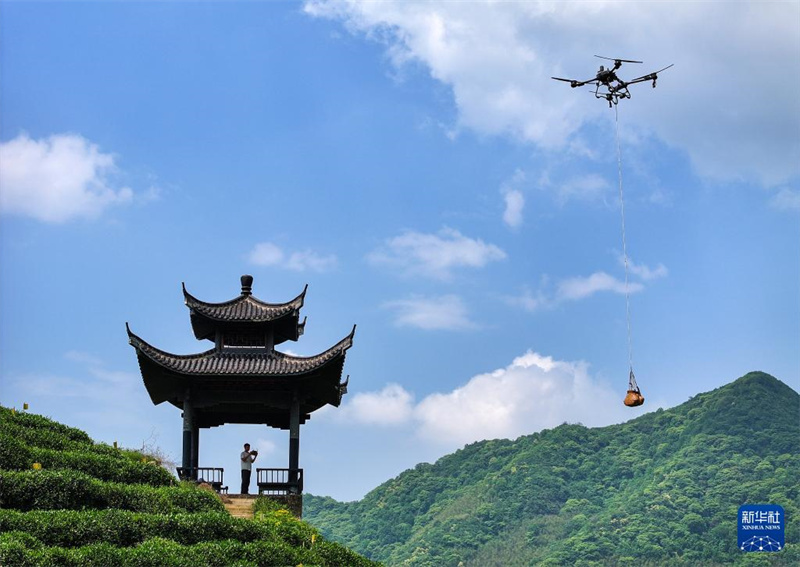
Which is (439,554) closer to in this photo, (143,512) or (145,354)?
(145,354)

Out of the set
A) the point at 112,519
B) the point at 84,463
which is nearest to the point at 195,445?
the point at 84,463

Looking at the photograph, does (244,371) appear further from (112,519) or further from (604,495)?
(604,495)

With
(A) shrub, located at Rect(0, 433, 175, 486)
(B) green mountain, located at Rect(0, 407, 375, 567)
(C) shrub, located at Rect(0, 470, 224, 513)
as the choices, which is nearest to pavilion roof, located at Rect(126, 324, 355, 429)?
(B) green mountain, located at Rect(0, 407, 375, 567)

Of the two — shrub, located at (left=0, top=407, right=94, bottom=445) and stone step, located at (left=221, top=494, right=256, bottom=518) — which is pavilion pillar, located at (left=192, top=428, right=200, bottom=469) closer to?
stone step, located at (left=221, top=494, right=256, bottom=518)

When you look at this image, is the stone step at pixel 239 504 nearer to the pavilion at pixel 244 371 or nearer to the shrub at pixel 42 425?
the pavilion at pixel 244 371

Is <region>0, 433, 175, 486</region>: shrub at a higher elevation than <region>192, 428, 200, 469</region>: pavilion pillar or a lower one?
lower

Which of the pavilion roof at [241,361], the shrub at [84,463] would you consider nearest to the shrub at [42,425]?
the shrub at [84,463]
